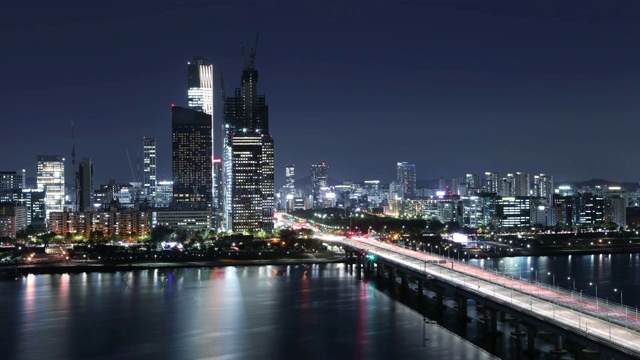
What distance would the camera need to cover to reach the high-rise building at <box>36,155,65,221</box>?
97006 mm

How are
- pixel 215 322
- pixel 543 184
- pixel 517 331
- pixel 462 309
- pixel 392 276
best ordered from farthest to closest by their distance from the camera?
1. pixel 543 184
2. pixel 392 276
3. pixel 215 322
4. pixel 462 309
5. pixel 517 331

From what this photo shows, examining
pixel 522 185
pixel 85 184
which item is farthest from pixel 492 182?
pixel 85 184

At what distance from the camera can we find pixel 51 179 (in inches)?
3930

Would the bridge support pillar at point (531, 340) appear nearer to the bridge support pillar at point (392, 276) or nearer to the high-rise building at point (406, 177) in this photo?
the bridge support pillar at point (392, 276)

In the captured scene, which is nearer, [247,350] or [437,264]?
[247,350]

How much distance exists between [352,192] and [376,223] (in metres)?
95.9

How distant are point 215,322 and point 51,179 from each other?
3178 inches

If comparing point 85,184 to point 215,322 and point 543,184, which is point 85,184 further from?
point 543,184

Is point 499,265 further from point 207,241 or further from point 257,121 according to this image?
point 257,121

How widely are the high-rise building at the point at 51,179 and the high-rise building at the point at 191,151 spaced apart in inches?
590

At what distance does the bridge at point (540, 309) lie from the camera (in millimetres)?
16250

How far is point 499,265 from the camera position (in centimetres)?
4519

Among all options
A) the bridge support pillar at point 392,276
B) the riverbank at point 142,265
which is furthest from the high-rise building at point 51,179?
the bridge support pillar at point 392,276

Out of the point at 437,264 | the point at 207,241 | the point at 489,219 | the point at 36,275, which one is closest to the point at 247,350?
the point at 437,264
